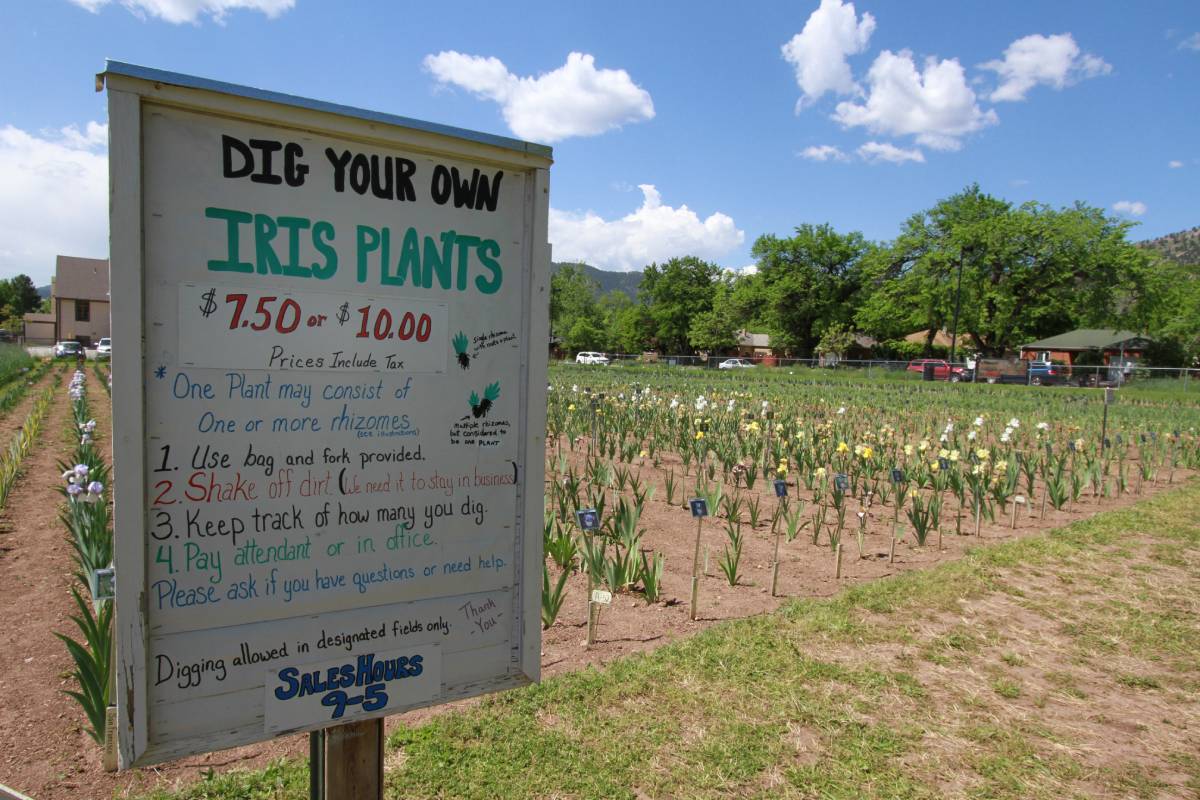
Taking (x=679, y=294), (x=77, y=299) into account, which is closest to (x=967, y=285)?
(x=679, y=294)

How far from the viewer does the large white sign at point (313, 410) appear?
4.78ft

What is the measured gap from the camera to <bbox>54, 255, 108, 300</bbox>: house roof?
51.9 m

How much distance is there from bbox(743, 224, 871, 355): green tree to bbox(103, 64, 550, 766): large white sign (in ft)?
204

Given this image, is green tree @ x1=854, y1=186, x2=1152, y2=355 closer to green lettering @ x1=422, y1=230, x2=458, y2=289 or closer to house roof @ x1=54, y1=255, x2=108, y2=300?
green lettering @ x1=422, y1=230, x2=458, y2=289

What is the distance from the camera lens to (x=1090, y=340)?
60.0 m

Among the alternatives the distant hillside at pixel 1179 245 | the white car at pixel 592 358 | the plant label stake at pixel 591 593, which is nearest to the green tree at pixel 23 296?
the white car at pixel 592 358

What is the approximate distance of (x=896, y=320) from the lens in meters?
54.3

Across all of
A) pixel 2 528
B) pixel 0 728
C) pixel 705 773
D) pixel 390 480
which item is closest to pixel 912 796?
pixel 705 773

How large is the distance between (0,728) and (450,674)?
2.32 m

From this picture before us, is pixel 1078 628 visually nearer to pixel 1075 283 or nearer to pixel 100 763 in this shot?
pixel 100 763

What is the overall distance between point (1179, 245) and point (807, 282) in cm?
14084

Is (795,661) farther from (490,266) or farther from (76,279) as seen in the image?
(76,279)

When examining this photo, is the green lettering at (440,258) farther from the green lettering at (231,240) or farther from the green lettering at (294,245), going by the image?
the green lettering at (231,240)

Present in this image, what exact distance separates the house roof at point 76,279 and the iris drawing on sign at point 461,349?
61.0m
